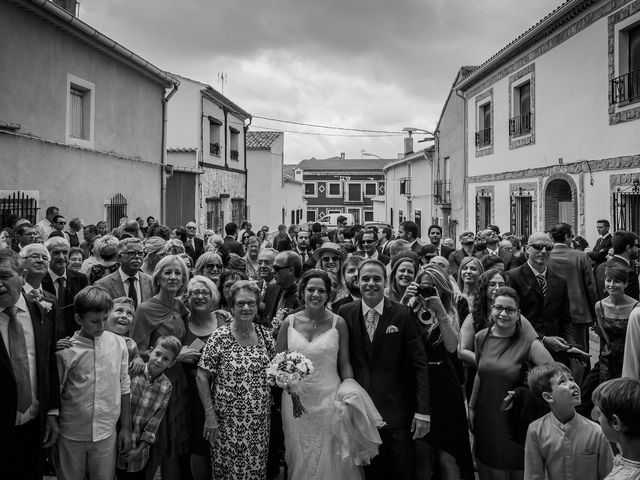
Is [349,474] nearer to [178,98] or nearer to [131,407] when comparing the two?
[131,407]

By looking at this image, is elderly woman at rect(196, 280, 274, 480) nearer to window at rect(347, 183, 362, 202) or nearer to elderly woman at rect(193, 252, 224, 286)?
elderly woman at rect(193, 252, 224, 286)

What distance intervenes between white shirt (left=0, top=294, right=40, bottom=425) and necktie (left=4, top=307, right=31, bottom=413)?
0.02m

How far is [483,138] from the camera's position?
1833 centimetres

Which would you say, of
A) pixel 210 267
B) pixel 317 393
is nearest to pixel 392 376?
pixel 317 393

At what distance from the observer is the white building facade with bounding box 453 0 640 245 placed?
10.8 m

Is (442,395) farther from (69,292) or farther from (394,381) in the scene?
(69,292)

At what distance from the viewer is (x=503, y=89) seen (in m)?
16.5

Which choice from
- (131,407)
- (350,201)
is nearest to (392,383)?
(131,407)

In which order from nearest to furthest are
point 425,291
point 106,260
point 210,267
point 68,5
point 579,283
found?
point 425,291
point 210,267
point 106,260
point 579,283
point 68,5

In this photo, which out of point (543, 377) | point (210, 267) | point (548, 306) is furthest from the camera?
point (210, 267)

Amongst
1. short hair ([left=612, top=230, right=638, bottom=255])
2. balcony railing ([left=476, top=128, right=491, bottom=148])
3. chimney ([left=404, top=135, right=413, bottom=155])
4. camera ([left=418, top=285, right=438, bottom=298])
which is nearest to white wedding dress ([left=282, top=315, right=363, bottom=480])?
camera ([left=418, top=285, right=438, bottom=298])

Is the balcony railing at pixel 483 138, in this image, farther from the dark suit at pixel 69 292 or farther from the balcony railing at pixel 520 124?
the dark suit at pixel 69 292

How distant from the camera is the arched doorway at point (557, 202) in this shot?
45.4 ft

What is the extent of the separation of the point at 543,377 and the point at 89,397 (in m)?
2.75
